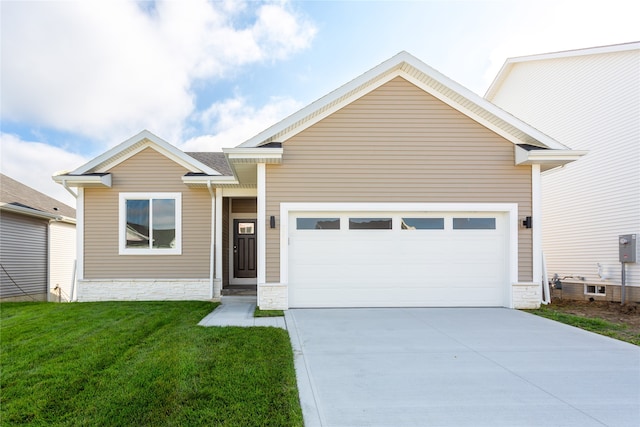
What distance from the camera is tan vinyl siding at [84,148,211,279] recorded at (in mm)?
9109

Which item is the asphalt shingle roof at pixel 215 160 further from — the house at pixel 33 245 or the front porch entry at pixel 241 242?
the house at pixel 33 245

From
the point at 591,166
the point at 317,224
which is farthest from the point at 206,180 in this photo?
the point at 591,166

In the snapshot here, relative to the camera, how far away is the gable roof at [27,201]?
11.2 metres

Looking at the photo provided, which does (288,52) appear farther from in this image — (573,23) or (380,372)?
(380,372)

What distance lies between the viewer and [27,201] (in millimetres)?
12523

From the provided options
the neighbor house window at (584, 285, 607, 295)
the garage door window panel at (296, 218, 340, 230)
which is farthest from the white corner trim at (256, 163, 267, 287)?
the neighbor house window at (584, 285, 607, 295)

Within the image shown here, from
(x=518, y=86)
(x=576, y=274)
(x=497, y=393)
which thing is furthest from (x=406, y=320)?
(x=518, y=86)

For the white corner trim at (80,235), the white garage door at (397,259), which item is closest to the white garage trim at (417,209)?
the white garage door at (397,259)

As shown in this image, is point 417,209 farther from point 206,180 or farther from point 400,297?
point 206,180

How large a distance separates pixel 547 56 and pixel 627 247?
6828 millimetres

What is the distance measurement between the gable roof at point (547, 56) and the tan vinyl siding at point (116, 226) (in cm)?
1166

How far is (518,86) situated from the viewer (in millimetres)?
13727

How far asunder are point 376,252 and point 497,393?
4434 millimetres

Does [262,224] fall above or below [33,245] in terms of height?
above
